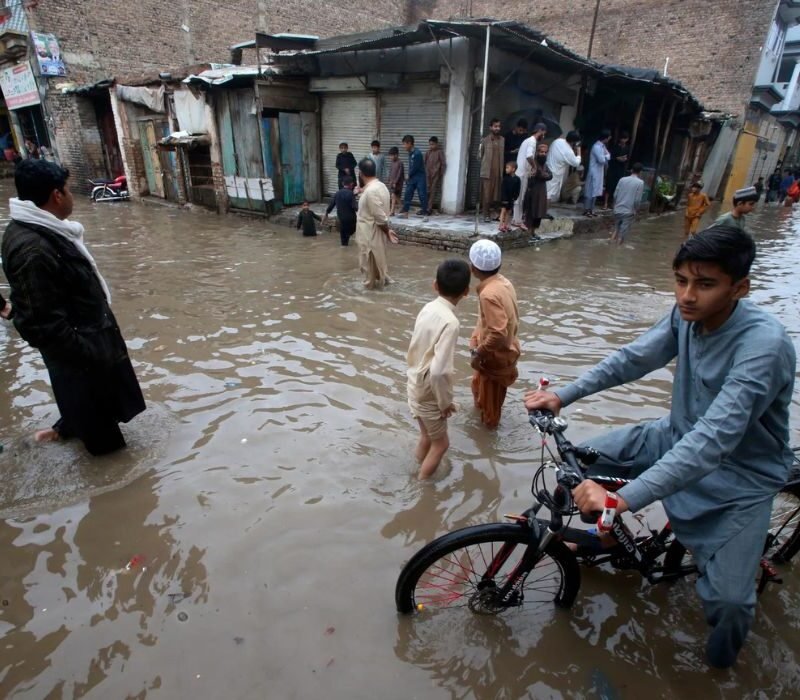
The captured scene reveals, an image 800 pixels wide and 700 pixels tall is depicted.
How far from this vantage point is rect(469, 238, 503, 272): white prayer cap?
3240mm

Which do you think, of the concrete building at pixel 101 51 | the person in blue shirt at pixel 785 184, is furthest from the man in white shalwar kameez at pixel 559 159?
the person in blue shirt at pixel 785 184

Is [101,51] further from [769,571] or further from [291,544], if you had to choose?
[769,571]

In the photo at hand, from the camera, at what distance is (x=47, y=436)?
3.48m

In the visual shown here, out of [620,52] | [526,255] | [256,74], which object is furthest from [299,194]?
[620,52]

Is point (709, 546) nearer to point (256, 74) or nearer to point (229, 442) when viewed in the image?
point (229, 442)

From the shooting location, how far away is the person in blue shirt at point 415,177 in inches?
435

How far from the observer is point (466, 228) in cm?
1007

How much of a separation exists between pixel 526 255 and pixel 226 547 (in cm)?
817

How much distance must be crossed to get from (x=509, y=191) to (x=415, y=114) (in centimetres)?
382

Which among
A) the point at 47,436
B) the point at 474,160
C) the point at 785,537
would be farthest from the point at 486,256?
the point at 474,160

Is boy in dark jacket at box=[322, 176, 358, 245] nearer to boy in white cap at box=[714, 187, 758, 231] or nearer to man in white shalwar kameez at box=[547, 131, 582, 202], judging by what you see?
man in white shalwar kameez at box=[547, 131, 582, 202]

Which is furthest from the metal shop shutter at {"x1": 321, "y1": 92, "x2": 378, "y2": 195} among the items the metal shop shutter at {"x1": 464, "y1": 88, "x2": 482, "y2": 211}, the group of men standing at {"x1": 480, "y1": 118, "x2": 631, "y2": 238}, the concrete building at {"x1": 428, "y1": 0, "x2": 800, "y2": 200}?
the concrete building at {"x1": 428, "y1": 0, "x2": 800, "y2": 200}

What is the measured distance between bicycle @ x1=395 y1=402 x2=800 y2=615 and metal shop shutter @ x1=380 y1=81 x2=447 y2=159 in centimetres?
1073

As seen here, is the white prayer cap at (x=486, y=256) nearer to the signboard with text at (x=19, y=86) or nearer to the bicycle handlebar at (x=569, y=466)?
the bicycle handlebar at (x=569, y=466)
